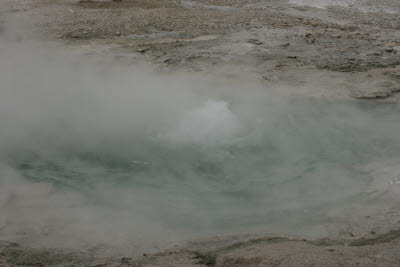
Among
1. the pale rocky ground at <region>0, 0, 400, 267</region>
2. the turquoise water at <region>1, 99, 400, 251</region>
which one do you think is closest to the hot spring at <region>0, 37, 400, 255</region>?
the turquoise water at <region>1, 99, 400, 251</region>

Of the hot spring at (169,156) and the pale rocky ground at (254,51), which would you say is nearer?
the pale rocky ground at (254,51)

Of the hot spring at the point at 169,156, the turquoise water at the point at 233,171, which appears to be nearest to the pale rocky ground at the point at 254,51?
the hot spring at the point at 169,156

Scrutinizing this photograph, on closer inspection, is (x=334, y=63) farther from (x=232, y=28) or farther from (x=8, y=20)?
(x=8, y=20)

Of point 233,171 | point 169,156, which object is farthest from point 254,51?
point 233,171

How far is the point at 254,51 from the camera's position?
6.73 meters

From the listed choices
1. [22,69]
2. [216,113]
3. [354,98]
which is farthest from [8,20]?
[354,98]

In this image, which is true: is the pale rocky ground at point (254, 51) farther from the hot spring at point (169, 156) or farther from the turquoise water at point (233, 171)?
the turquoise water at point (233, 171)

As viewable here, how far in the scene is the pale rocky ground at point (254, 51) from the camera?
107 inches

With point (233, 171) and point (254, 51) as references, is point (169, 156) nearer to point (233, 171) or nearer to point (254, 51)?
point (233, 171)

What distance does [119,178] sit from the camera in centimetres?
385

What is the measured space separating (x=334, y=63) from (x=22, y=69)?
4695 millimetres

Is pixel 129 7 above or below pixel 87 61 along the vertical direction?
above

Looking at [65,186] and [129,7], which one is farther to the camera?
[129,7]

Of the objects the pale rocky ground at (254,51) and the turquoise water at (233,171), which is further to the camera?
the turquoise water at (233,171)
